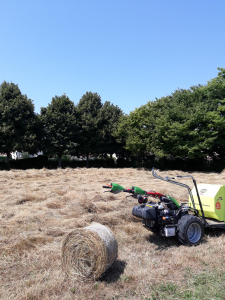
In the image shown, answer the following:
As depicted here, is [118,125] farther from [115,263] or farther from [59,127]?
[115,263]

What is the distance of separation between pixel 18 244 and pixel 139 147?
2941cm

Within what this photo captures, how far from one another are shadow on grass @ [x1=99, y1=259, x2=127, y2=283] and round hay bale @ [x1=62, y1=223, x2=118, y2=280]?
0.23 metres

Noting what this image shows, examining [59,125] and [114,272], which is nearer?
[114,272]

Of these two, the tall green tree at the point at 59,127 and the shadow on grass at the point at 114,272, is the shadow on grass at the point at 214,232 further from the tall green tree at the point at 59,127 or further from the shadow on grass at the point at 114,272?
the tall green tree at the point at 59,127

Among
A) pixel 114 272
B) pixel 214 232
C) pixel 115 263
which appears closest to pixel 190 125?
pixel 214 232

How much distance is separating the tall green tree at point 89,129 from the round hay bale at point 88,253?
3103cm

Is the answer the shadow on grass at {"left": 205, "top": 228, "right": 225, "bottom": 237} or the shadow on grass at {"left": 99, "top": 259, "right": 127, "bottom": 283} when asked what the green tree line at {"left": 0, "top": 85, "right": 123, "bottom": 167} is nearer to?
the shadow on grass at {"left": 205, "top": 228, "right": 225, "bottom": 237}

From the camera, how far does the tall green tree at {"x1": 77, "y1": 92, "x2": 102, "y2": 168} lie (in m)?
35.9

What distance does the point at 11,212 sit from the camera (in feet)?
24.5

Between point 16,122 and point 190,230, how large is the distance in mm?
27487

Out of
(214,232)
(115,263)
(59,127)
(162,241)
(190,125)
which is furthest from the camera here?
(59,127)

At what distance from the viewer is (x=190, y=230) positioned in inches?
221

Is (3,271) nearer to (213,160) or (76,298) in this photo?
(76,298)

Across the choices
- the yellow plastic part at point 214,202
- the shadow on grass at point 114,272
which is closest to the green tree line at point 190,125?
the yellow plastic part at point 214,202
